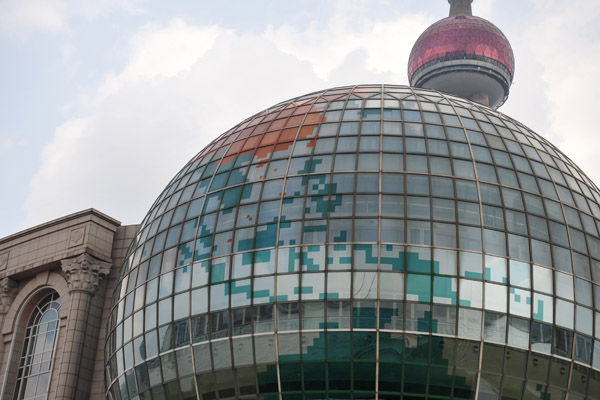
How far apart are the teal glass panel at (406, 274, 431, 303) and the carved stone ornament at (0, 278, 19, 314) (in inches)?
998

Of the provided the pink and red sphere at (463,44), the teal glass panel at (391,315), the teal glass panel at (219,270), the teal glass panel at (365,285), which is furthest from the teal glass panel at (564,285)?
the pink and red sphere at (463,44)

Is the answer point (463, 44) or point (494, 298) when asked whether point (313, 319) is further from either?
point (463, 44)

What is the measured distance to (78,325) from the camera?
44500mm

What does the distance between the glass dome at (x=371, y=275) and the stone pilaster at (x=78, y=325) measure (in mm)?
5432

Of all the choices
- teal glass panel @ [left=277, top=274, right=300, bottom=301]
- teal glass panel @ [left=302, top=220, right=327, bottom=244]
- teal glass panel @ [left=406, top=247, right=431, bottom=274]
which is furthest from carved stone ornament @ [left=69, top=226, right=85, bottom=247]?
teal glass panel @ [left=406, top=247, right=431, bottom=274]

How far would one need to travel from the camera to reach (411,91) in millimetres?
41938

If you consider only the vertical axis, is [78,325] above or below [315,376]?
above

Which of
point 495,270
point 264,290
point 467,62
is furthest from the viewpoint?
point 467,62

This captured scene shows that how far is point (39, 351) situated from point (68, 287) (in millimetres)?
3793

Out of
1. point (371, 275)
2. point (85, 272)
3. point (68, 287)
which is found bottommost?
point (371, 275)

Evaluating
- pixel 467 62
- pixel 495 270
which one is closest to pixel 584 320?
pixel 495 270

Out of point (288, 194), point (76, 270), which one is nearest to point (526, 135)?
point (288, 194)

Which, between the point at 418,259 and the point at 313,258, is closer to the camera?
the point at 418,259

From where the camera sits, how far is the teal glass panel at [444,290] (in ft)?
106
